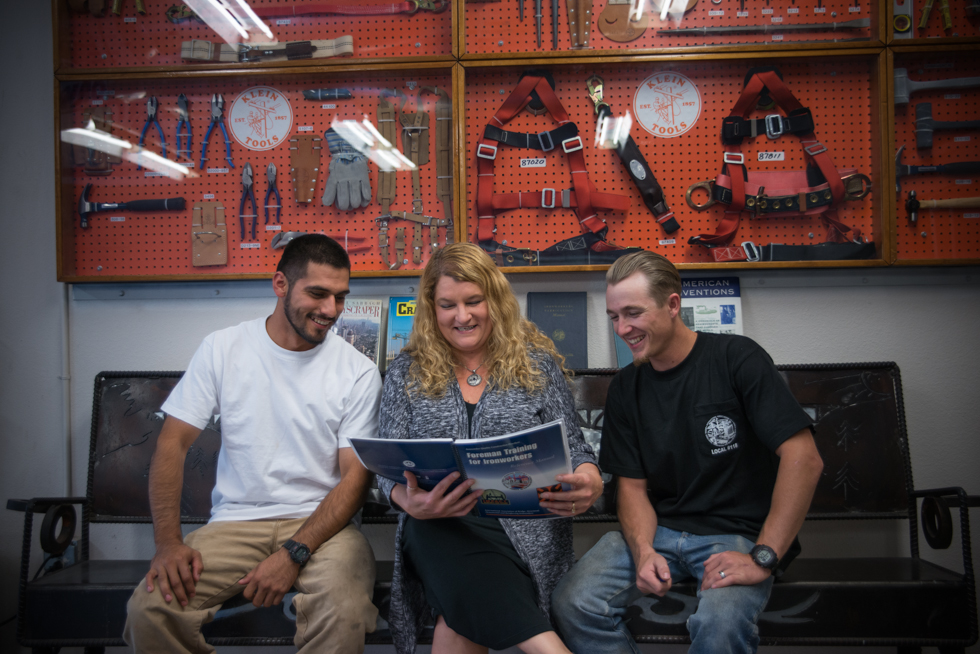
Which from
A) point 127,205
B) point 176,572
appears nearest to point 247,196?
point 127,205

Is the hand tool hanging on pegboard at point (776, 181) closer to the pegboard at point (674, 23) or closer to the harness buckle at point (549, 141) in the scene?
the pegboard at point (674, 23)

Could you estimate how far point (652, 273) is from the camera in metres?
2.00

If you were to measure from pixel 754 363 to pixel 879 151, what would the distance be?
1497 mm

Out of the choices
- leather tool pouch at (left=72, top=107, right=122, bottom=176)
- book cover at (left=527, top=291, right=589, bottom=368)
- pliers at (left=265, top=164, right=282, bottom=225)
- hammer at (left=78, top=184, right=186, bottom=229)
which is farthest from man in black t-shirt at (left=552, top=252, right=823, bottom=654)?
leather tool pouch at (left=72, top=107, right=122, bottom=176)

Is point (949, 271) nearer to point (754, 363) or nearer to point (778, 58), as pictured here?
point (778, 58)

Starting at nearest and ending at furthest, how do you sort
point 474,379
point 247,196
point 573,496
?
point 573,496 → point 474,379 → point 247,196

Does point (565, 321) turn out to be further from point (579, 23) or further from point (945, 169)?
point (945, 169)

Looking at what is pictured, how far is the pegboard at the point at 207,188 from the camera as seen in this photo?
112 inches

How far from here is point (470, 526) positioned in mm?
1890

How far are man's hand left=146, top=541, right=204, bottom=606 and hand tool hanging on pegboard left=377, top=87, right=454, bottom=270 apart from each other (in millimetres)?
1454

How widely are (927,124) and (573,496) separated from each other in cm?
248

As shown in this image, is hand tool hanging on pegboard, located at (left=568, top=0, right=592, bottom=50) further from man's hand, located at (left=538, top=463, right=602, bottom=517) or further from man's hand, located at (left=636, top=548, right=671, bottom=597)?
man's hand, located at (left=636, top=548, right=671, bottom=597)

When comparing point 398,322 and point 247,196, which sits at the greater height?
point 247,196

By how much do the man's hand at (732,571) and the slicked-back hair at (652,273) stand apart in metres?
0.81
